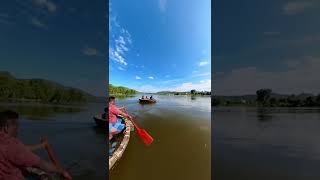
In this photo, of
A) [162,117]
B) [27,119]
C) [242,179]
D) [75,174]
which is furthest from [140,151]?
[27,119]

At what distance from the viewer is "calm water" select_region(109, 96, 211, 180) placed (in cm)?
489

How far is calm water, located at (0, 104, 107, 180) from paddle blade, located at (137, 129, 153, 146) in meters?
1.60

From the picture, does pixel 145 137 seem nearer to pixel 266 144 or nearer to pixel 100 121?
pixel 100 121

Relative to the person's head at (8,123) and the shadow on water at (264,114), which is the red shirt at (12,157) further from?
the shadow on water at (264,114)

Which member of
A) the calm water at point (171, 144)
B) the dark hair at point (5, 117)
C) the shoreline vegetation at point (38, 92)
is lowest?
the calm water at point (171, 144)

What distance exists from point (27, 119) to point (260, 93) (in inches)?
97.7

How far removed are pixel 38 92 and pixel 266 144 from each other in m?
2.51

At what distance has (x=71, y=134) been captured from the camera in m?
3.02

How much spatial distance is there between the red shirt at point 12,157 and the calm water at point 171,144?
3.13 metres

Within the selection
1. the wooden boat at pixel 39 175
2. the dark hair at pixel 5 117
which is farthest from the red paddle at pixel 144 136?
the dark hair at pixel 5 117

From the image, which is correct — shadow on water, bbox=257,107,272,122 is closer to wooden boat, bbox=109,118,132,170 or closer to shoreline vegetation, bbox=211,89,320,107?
shoreline vegetation, bbox=211,89,320,107

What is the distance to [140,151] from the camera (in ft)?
16.2

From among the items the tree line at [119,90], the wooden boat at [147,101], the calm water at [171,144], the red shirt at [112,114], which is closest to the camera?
the red shirt at [112,114]

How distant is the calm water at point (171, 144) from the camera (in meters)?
4.89
